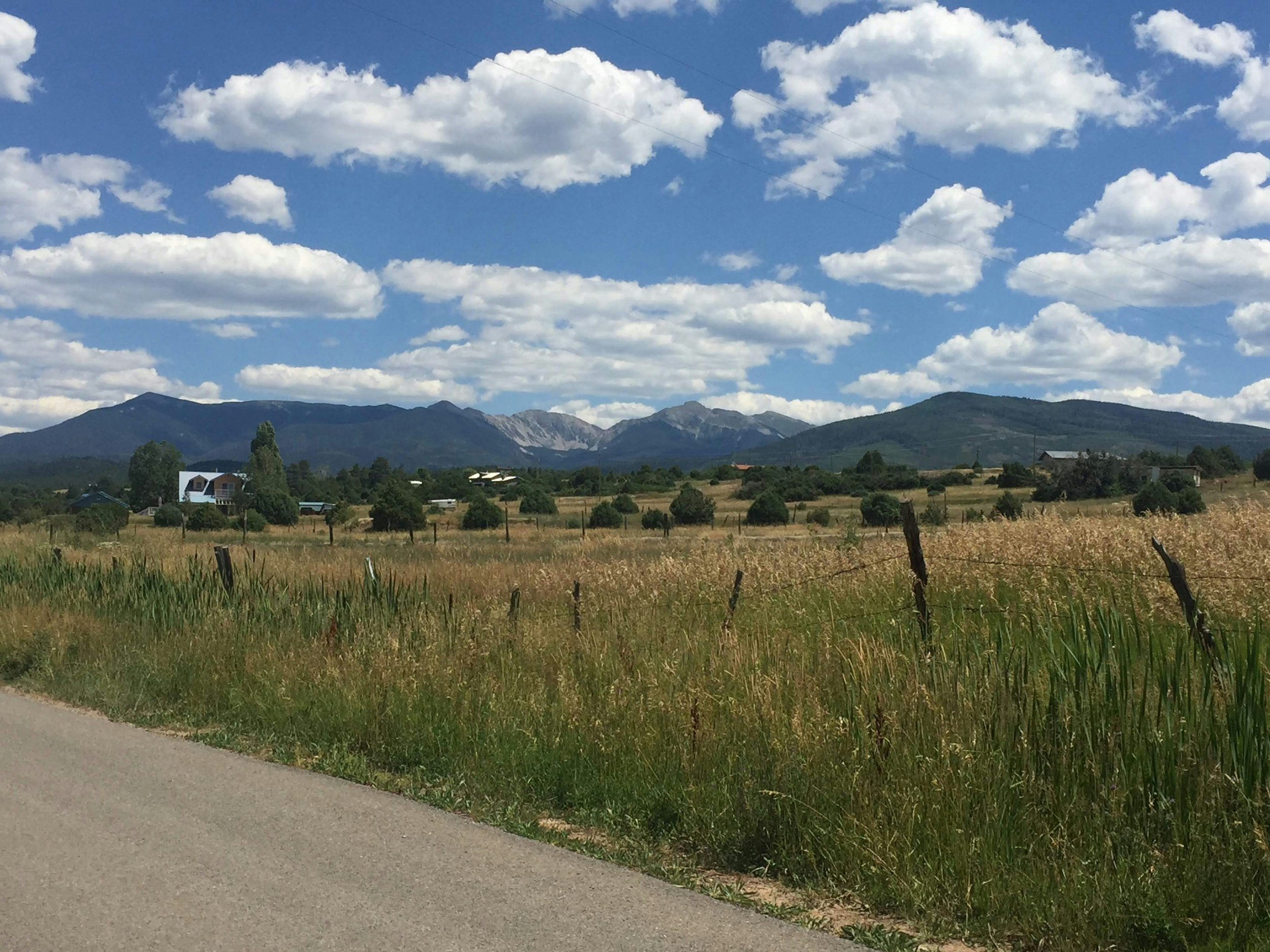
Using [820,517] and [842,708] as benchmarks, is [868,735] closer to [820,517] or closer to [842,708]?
[842,708]

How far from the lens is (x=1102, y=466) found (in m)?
65.9

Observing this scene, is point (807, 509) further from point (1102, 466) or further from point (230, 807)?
point (230, 807)

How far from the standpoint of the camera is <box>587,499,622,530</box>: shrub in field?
6309cm

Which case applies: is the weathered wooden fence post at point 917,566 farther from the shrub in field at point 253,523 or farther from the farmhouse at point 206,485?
the farmhouse at point 206,485

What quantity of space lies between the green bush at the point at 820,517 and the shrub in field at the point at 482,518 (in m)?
19.4

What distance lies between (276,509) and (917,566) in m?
80.4

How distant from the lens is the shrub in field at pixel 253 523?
6919 cm

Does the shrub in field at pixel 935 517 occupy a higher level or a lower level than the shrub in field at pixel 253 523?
higher

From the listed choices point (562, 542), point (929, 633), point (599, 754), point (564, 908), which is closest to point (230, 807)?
point (599, 754)

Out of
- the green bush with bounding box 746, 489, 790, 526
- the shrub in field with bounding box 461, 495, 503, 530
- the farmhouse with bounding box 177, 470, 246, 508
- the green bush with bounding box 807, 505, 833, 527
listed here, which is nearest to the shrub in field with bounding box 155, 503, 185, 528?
the shrub in field with bounding box 461, 495, 503, 530

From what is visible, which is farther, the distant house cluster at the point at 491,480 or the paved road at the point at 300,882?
the distant house cluster at the point at 491,480

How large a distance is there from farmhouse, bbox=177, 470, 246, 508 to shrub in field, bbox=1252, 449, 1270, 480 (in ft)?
417

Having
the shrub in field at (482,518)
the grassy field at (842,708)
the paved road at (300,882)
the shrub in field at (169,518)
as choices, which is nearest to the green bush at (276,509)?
the shrub in field at (169,518)

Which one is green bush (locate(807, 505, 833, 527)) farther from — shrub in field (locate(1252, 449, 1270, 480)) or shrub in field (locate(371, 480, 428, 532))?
shrub in field (locate(1252, 449, 1270, 480))
